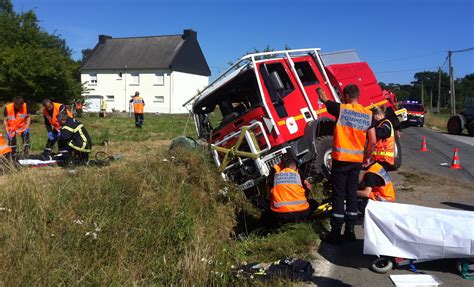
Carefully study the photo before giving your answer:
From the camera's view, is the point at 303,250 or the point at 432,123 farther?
the point at 432,123

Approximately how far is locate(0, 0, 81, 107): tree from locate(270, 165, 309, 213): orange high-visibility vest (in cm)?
2175

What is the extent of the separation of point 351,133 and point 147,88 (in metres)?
45.4

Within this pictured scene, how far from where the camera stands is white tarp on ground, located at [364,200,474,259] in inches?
169

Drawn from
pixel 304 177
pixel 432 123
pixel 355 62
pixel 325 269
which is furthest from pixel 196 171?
pixel 432 123

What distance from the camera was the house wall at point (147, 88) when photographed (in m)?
48.4

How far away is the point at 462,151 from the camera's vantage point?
15.8 m

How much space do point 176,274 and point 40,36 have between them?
28.1 metres

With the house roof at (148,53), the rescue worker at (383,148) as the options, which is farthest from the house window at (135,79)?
the rescue worker at (383,148)

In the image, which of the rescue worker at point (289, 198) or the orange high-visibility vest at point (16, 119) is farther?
the orange high-visibility vest at point (16, 119)

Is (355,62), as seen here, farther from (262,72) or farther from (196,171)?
(196,171)

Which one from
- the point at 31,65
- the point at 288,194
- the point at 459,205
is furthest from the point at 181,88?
the point at 288,194

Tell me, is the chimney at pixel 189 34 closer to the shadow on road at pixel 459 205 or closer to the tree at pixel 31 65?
the tree at pixel 31 65

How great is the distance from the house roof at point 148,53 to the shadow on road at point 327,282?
146ft

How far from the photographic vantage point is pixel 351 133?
5395mm
